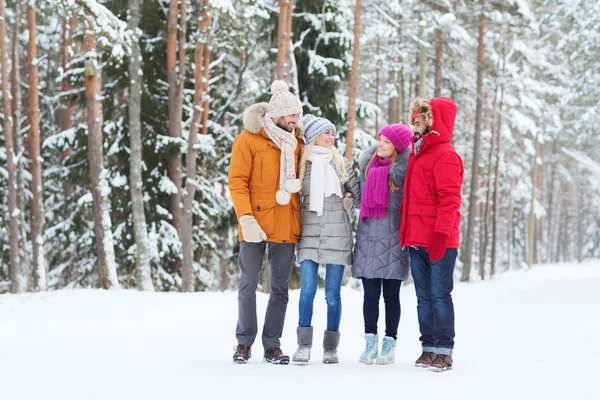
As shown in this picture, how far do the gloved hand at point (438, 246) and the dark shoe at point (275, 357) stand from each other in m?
1.46

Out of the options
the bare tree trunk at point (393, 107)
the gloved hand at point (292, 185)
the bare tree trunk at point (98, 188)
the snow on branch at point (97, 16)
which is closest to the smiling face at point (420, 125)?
the gloved hand at point (292, 185)

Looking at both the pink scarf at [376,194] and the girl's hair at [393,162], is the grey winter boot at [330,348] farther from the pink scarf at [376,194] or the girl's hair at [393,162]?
the girl's hair at [393,162]

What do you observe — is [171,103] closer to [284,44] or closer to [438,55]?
[284,44]

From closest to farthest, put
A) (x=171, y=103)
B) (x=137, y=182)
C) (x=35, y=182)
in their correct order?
(x=137, y=182), (x=171, y=103), (x=35, y=182)

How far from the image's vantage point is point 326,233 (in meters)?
5.57

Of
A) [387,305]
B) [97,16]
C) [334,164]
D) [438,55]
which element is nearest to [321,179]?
[334,164]

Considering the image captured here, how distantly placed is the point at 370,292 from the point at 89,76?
8.76m

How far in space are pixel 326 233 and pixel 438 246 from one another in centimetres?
97

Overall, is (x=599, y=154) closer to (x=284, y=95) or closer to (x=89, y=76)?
(x=89, y=76)

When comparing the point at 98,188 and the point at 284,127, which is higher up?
the point at 284,127

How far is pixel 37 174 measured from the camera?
1680 cm

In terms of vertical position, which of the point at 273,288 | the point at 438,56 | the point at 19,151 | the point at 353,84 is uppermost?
the point at 438,56

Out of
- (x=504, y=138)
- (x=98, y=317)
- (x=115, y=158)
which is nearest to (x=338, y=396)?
(x=98, y=317)

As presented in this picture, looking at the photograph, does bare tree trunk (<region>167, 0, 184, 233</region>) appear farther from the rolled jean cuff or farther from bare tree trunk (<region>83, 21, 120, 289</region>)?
the rolled jean cuff
